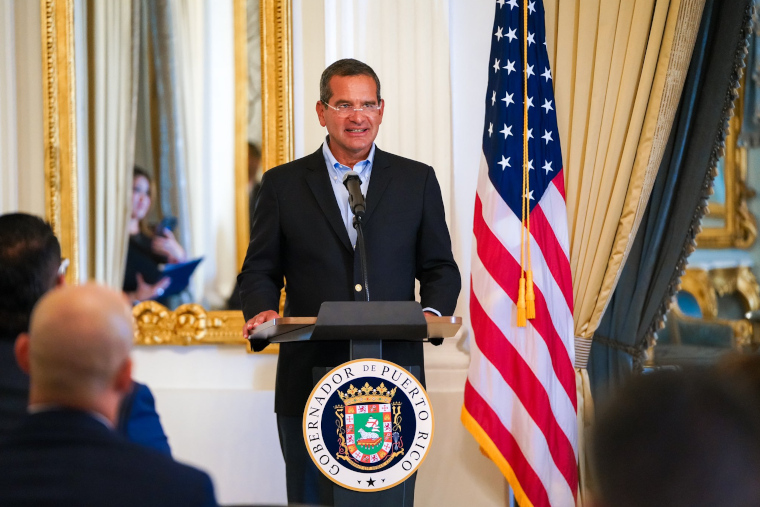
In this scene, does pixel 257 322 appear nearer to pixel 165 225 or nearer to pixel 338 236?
pixel 338 236

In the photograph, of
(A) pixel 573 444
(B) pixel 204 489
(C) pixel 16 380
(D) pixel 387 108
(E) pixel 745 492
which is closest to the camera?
(E) pixel 745 492

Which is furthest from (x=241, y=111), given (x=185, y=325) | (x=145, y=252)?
(x=185, y=325)

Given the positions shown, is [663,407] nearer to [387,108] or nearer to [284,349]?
[284,349]

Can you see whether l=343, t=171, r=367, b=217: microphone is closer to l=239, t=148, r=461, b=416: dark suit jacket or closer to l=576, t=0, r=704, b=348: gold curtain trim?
l=239, t=148, r=461, b=416: dark suit jacket

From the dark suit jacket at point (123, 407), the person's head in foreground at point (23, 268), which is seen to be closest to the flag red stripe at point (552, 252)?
the person's head in foreground at point (23, 268)

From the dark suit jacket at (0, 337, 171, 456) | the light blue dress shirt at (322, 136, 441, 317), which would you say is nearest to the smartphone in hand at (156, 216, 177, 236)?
the light blue dress shirt at (322, 136, 441, 317)

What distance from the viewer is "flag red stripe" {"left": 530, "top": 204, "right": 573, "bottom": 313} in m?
3.69

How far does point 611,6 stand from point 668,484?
3.35 m

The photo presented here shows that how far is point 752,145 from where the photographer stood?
14.2 ft

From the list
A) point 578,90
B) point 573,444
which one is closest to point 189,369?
point 573,444

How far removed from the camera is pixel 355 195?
2494 millimetres

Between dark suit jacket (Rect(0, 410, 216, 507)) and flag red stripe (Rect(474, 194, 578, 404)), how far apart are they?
8.58 feet

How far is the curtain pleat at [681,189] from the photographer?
374cm

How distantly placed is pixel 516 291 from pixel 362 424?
1.53 metres
